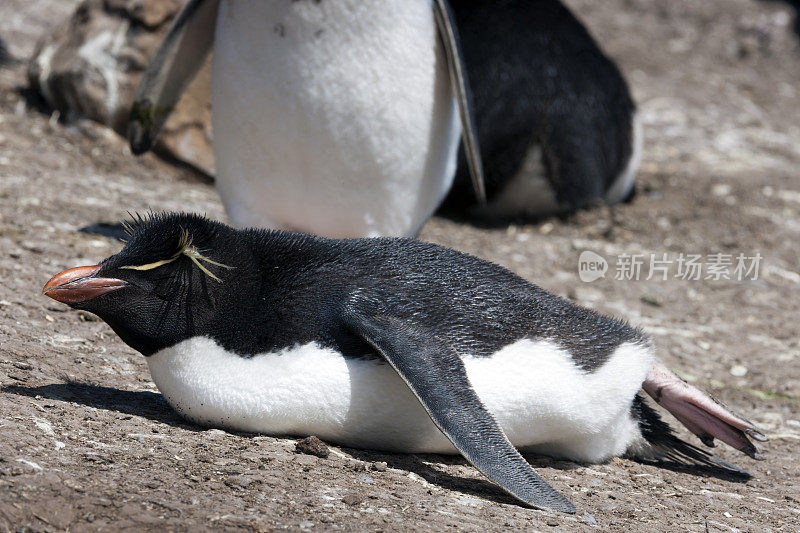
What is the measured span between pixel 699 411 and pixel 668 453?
161 millimetres

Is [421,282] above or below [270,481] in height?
above

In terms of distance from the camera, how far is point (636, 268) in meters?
4.95

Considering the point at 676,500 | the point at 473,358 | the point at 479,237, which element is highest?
the point at 473,358

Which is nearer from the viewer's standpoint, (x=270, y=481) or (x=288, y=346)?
(x=270, y=481)

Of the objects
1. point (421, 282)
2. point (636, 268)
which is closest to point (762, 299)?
point (636, 268)

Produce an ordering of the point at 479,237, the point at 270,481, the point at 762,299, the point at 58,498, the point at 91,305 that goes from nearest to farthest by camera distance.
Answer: the point at 58,498 → the point at 270,481 → the point at 91,305 → the point at 762,299 → the point at 479,237

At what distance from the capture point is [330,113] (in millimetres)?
3350

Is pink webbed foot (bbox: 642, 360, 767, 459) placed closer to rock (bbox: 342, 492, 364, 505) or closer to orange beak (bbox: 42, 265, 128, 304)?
rock (bbox: 342, 492, 364, 505)

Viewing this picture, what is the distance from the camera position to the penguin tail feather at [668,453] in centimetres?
264

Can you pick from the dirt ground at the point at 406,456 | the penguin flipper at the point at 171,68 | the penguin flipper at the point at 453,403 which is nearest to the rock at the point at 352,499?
the dirt ground at the point at 406,456

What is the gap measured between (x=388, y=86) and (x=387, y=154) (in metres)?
0.25

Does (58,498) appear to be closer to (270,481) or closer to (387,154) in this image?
(270,481)

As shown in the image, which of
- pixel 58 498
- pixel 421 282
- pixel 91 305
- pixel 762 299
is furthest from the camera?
pixel 762 299

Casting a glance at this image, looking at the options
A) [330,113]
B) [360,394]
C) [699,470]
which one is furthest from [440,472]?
[330,113]
